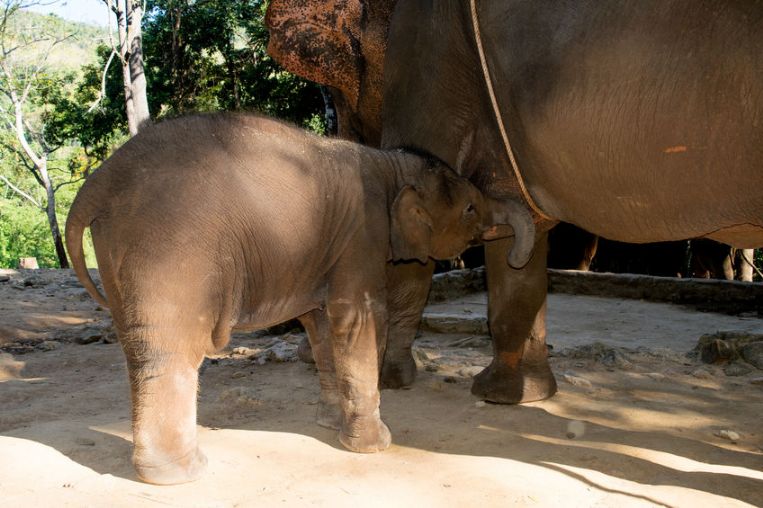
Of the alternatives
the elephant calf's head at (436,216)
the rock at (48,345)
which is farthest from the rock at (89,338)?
the elephant calf's head at (436,216)

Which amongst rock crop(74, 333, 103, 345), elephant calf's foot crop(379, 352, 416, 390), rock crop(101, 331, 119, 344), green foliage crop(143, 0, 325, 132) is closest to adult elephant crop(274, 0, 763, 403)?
elephant calf's foot crop(379, 352, 416, 390)

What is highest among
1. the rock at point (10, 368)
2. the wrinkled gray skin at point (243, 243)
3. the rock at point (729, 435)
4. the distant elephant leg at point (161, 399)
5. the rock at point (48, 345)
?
the wrinkled gray skin at point (243, 243)

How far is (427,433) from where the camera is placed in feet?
13.5

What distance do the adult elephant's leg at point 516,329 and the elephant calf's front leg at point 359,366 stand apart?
95 cm

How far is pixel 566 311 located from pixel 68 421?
5.05 metres

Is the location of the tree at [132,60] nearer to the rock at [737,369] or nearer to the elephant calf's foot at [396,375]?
the elephant calf's foot at [396,375]

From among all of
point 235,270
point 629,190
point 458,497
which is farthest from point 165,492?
point 629,190

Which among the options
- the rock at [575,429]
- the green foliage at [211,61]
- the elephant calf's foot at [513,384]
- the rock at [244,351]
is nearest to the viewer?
the rock at [575,429]

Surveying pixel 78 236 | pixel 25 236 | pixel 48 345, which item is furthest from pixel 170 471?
pixel 25 236

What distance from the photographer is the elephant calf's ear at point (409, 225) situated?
12.4 feet

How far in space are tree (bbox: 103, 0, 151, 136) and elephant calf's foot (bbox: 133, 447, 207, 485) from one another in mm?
9233

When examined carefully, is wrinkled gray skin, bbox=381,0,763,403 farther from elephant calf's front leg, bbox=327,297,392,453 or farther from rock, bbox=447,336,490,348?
rock, bbox=447,336,490,348

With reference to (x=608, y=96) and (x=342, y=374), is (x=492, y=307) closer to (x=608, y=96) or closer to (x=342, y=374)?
(x=342, y=374)

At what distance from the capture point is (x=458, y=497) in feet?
10.7
